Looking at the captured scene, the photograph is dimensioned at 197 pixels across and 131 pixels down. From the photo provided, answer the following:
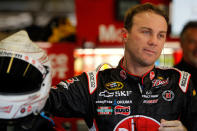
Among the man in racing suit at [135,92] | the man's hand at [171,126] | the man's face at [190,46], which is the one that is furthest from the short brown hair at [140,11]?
the man's face at [190,46]

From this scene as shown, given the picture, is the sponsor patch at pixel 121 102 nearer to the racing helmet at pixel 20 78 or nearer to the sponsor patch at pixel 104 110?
the sponsor patch at pixel 104 110

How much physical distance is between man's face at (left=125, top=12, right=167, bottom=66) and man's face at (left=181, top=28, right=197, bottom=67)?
2.90 feet

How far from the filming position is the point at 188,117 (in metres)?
1.23

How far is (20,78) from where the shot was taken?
97 cm

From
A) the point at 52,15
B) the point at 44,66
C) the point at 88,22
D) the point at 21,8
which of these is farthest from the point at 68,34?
the point at 44,66

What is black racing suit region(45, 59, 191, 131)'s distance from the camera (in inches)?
48.6

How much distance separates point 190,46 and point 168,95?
37.6 inches

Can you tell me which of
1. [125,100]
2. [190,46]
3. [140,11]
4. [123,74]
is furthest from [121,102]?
[190,46]

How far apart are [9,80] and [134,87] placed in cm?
63

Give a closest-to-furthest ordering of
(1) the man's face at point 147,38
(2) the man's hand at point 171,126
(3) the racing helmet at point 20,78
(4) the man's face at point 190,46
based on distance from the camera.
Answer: (3) the racing helmet at point 20,78 < (2) the man's hand at point 171,126 < (1) the man's face at point 147,38 < (4) the man's face at point 190,46

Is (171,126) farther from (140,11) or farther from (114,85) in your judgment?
(140,11)

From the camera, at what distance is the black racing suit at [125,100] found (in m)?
1.24

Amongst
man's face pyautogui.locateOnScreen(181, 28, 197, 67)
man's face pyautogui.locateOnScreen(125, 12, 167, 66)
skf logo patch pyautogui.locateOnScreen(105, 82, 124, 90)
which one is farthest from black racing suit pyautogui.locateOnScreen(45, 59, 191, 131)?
man's face pyautogui.locateOnScreen(181, 28, 197, 67)

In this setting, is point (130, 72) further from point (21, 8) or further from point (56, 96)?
point (21, 8)
